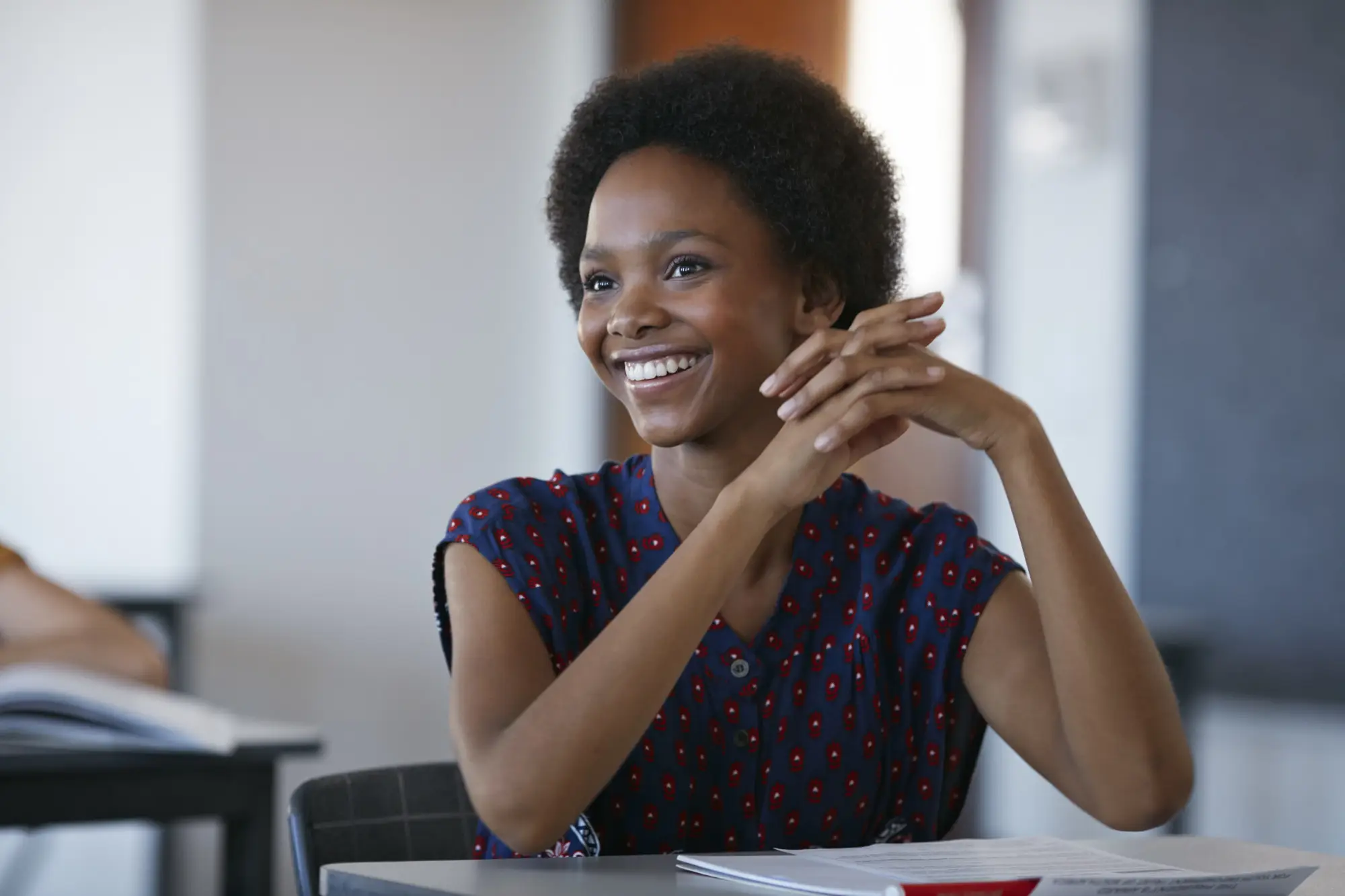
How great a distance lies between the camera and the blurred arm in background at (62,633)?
2174 mm

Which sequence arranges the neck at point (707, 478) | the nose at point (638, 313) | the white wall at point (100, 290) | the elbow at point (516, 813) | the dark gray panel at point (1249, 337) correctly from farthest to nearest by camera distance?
the white wall at point (100, 290), the dark gray panel at point (1249, 337), the neck at point (707, 478), the nose at point (638, 313), the elbow at point (516, 813)

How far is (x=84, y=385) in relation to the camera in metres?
3.65

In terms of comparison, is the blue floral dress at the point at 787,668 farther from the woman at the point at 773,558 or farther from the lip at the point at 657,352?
the lip at the point at 657,352

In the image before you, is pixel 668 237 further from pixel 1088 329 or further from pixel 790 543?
pixel 1088 329

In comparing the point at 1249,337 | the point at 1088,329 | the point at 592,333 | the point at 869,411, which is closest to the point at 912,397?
the point at 869,411

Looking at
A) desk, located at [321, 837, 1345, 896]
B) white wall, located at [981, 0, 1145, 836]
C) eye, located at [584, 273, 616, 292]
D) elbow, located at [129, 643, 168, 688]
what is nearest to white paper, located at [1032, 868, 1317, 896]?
desk, located at [321, 837, 1345, 896]

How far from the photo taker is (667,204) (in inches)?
59.3

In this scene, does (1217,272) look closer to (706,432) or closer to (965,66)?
(965,66)

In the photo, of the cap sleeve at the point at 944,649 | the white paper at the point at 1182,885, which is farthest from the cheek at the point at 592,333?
the white paper at the point at 1182,885

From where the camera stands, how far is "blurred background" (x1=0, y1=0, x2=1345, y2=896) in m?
3.31

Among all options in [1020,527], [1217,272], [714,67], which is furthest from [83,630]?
[1217,272]

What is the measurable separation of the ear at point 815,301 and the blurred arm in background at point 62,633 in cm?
116

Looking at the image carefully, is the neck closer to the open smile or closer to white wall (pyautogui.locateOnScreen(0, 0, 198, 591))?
the open smile

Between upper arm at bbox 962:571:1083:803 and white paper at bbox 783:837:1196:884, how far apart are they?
27 cm
